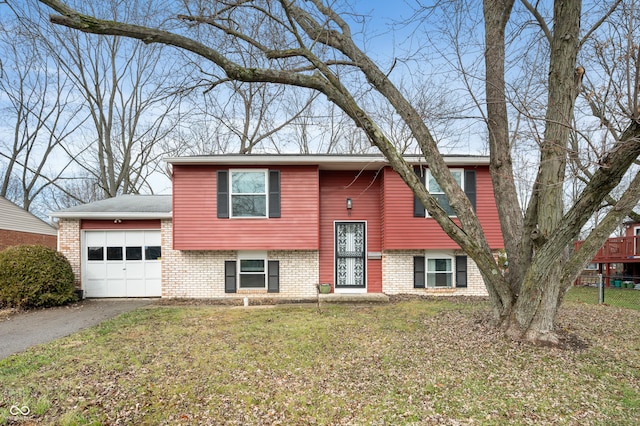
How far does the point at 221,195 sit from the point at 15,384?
617 cm

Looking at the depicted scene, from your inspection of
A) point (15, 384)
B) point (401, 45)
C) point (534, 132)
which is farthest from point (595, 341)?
point (15, 384)

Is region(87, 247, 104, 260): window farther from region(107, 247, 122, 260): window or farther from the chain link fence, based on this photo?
the chain link fence

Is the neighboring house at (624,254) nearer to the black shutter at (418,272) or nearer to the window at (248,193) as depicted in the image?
the black shutter at (418,272)

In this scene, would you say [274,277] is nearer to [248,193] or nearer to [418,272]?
[248,193]

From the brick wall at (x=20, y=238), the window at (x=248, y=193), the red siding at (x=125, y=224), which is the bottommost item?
the brick wall at (x=20, y=238)

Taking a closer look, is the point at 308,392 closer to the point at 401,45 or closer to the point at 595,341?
the point at 595,341

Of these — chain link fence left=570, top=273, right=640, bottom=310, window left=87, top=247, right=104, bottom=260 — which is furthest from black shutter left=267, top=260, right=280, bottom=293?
chain link fence left=570, top=273, right=640, bottom=310

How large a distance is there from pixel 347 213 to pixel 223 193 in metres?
3.63

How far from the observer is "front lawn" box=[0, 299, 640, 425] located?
339cm

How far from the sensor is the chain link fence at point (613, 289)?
1106 centimetres

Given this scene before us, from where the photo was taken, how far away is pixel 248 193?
972 centimetres

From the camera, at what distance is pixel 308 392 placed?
3865 mm

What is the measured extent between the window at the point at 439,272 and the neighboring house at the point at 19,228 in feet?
50.5

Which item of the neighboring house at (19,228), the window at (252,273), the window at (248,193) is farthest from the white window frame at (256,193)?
the neighboring house at (19,228)
